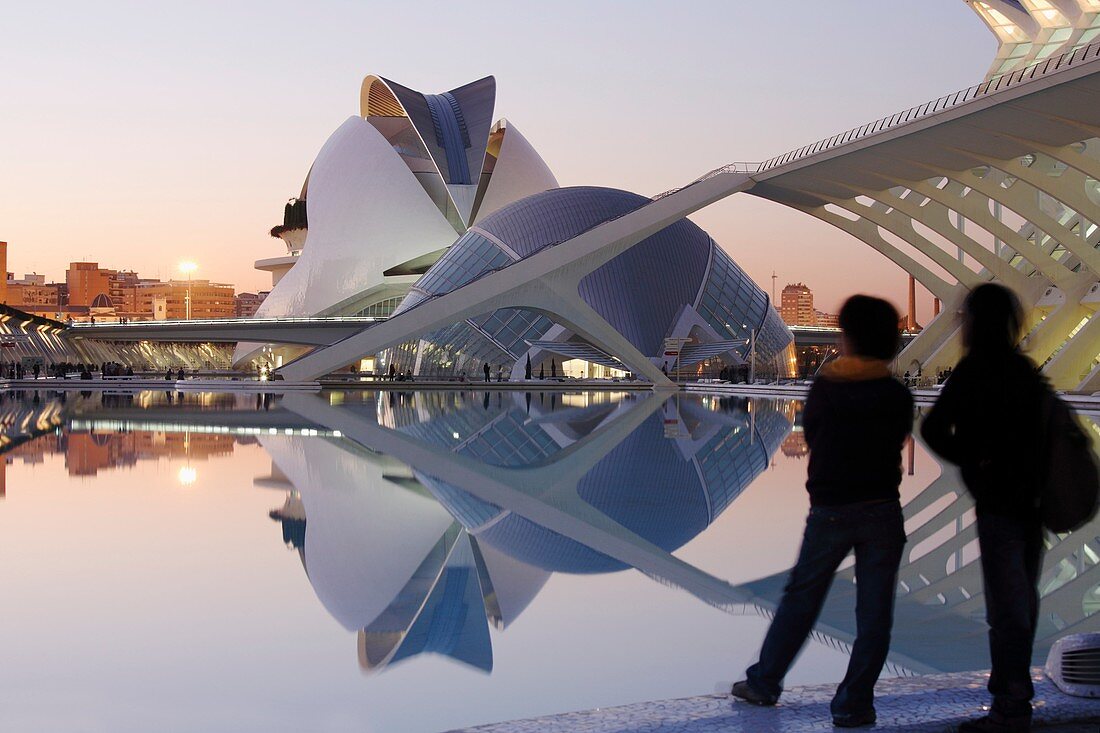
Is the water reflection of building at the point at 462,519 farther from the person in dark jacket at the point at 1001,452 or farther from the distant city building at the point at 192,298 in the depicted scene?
the distant city building at the point at 192,298

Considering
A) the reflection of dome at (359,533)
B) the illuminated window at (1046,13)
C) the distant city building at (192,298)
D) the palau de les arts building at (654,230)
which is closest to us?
the reflection of dome at (359,533)

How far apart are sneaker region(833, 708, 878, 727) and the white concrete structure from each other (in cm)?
5373

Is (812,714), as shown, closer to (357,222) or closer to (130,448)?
(130,448)

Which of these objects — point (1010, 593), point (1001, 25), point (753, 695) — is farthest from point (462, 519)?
point (1001, 25)

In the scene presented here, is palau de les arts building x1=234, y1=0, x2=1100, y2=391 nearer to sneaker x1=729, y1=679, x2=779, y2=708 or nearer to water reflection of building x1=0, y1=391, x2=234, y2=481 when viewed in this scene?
sneaker x1=729, y1=679, x2=779, y2=708

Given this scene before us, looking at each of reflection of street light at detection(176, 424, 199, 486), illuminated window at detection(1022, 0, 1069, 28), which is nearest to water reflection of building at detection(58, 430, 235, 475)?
reflection of street light at detection(176, 424, 199, 486)

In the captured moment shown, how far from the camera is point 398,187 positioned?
187 ft

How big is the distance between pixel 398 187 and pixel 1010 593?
181 ft

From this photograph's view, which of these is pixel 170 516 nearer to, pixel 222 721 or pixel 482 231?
pixel 222 721

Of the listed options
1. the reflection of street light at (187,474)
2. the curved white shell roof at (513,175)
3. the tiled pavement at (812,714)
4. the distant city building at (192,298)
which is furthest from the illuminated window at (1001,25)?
the distant city building at (192,298)

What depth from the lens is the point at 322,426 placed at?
17516 mm

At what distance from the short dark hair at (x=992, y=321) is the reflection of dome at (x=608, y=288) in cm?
3844

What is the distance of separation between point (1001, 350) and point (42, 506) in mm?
7047

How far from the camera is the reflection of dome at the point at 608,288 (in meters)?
42.7
